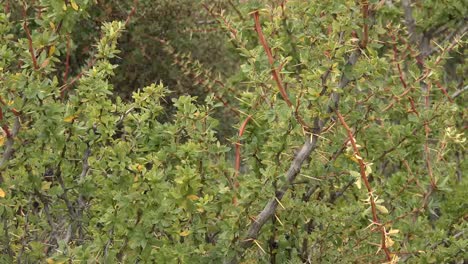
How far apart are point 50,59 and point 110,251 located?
2.46 ft

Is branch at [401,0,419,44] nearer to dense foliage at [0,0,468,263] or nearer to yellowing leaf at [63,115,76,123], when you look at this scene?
dense foliage at [0,0,468,263]

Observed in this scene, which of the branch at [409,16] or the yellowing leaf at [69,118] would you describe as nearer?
the yellowing leaf at [69,118]

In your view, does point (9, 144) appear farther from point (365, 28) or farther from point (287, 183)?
point (365, 28)

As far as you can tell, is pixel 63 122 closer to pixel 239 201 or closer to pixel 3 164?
pixel 3 164

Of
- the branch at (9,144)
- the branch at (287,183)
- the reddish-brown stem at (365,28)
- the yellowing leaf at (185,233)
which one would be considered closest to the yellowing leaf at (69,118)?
the branch at (9,144)

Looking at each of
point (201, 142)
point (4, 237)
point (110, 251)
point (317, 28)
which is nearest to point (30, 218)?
point (4, 237)

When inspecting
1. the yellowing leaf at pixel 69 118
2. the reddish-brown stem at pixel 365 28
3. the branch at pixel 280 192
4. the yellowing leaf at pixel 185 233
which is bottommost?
the yellowing leaf at pixel 185 233

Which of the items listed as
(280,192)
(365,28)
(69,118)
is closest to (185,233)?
(280,192)

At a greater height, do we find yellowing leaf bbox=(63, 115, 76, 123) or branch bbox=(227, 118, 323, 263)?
yellowing leaf bbox=(63, 115, 76, 123)

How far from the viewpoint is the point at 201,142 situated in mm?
3049

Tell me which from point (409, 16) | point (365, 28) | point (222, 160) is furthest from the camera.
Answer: point (409, 16)

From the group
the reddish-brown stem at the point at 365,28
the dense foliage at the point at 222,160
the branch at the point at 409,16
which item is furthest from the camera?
the branch at the point at 409,16

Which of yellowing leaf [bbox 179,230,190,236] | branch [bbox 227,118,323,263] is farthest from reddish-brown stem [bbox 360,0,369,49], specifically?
yellowing leaf [bbox 179,230,190,236]

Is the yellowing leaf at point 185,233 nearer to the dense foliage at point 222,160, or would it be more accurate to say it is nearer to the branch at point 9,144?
the dense foliage at point 222,160
